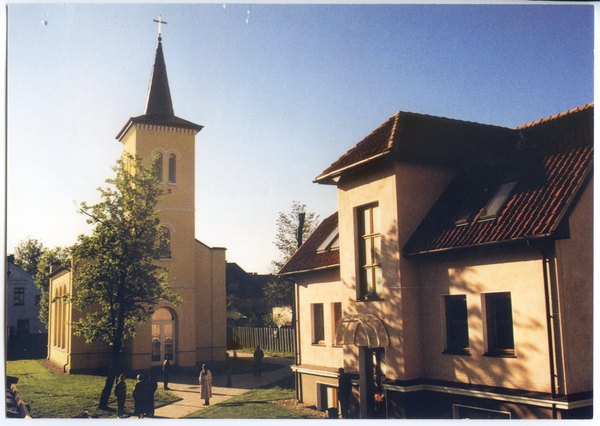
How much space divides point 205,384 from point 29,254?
4.05 metres

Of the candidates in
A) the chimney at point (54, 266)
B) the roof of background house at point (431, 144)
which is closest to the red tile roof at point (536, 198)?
the roof of background house at point (431, 144)

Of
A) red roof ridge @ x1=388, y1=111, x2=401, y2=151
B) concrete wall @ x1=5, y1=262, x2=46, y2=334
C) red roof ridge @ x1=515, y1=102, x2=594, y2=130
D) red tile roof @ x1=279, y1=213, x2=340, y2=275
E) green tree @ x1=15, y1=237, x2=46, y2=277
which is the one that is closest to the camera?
red roof ridge @ x1=515, y1=102, x2=594, y2=130

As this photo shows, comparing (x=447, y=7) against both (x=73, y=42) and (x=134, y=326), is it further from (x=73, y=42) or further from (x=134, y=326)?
(x=134, y=326)

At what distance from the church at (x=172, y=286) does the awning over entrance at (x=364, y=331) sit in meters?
2.56

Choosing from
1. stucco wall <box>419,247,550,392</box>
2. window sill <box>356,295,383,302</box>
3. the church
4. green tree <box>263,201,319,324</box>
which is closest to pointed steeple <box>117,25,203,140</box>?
the church

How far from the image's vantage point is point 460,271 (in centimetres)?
855

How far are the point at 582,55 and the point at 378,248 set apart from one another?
15.7 ft

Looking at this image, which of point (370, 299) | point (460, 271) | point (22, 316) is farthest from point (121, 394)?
point (460, 271)

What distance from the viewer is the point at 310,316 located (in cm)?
1170

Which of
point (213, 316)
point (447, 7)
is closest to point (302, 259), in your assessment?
point (213, 316)

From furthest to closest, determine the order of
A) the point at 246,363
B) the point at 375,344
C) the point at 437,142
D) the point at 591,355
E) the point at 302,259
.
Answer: the point at 302,259, the point at 246,363, the point at 437,142, the point at 375,344, the point at 591,355

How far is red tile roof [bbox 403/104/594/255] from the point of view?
7.53 m

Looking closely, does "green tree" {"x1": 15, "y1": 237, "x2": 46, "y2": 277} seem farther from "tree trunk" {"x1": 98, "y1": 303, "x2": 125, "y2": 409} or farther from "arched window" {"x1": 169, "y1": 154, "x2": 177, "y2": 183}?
"arched window" {"x1": 169, "y1": 154, "x2": 177, "y2": 183}

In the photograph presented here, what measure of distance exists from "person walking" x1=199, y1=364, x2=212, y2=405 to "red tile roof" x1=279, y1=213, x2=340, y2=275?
263 cm
